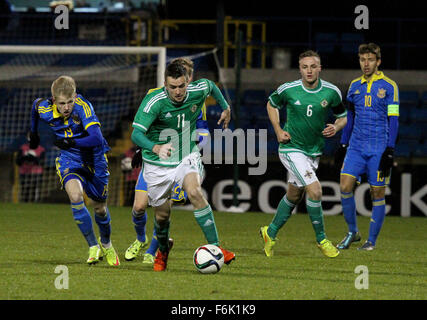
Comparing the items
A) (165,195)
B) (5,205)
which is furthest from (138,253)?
(5,205)

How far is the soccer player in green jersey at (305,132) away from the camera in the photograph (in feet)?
25.4

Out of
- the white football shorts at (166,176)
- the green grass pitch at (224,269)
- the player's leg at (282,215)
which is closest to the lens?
the green grass pitch at (224,269)

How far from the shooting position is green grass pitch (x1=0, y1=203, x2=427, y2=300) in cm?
542

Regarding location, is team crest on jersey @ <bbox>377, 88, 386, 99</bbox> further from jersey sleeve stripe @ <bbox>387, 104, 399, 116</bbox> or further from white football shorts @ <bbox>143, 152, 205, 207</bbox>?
white football shorts @ <bbox>143, 152, 205, 207</bbox>

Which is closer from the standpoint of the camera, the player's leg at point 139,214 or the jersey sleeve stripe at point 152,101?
the jersey sleeve stripe at point 152,101

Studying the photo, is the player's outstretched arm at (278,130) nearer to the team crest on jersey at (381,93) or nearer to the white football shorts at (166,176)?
the team crest on jersey at (381,93)

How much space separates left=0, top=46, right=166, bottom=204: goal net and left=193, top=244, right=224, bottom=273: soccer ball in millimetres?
9526

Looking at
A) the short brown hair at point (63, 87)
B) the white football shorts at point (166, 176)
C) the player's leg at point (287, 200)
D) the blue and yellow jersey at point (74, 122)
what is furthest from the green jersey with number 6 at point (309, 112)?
the short brown hair at point (63, 87)

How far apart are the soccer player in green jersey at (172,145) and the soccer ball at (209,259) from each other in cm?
8

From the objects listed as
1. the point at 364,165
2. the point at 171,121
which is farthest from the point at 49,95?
the point at 171,121

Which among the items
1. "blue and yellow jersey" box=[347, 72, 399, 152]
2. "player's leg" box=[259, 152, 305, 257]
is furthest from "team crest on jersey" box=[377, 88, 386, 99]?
"player's leg" box=[259, 152, 305, 257]

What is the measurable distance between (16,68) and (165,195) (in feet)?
43.5
